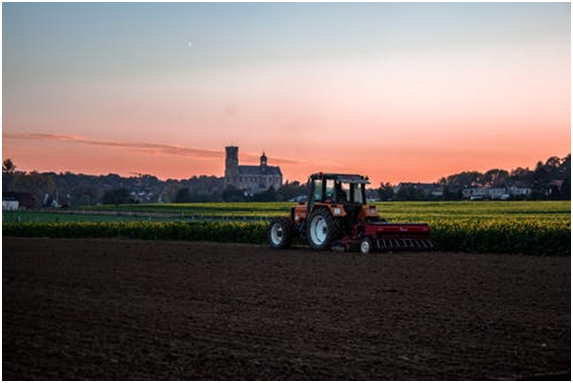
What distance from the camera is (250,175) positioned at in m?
161

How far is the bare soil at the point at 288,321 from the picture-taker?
10133 millimetres

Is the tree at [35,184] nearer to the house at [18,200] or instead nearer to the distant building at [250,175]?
the house at [18,200]

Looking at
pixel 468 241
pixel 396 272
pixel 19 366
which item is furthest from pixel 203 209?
pixel 19 366

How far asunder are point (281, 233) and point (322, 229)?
1.98m

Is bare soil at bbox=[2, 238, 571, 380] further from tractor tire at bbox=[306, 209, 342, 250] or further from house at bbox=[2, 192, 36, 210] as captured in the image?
house at bbox=[2, 192, 36, 210]

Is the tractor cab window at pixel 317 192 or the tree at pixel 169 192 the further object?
the tree at pixel 169 192

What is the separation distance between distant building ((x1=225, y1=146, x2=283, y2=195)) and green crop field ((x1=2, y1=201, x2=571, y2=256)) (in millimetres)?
73631

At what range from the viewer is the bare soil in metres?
10.1

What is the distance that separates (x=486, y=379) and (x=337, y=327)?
324cm

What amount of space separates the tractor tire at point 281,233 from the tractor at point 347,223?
433mm

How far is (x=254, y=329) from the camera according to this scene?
12.4 metres

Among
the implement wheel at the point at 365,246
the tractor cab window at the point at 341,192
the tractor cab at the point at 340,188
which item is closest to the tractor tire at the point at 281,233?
the tractor cab at the point at 340,188

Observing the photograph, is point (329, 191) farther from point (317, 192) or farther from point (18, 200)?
point (18, 200)

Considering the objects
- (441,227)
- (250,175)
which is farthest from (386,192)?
(250,175)
